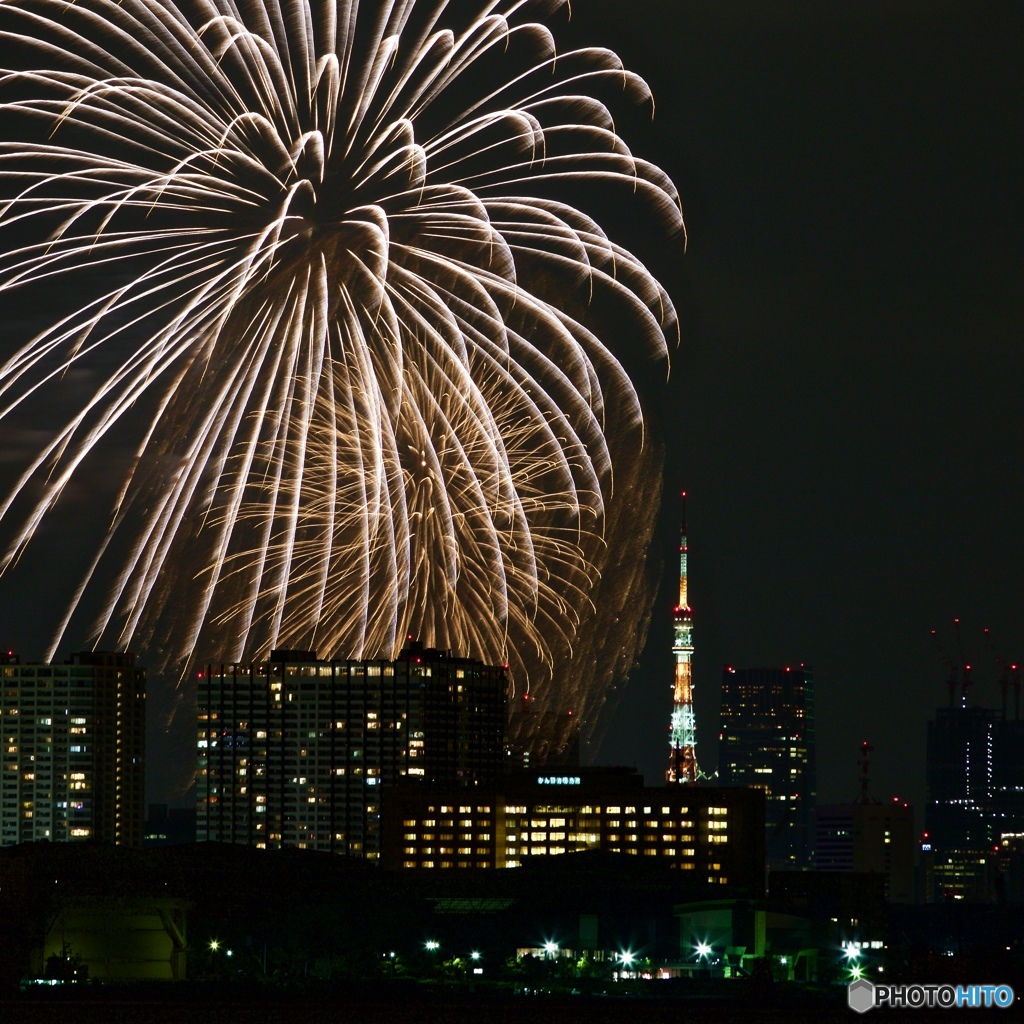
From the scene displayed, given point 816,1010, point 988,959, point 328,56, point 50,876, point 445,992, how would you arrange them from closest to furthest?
1. point 328,56
2. point 816,1010
3. point 445,992
4. point 988,959
5. point 50,876

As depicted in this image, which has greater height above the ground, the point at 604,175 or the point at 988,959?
the point at 604,175

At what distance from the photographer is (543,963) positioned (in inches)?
7608

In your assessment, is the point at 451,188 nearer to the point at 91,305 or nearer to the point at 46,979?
the point at 91,305

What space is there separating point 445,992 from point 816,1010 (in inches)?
1155

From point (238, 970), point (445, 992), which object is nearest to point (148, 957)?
point (238, 970)
